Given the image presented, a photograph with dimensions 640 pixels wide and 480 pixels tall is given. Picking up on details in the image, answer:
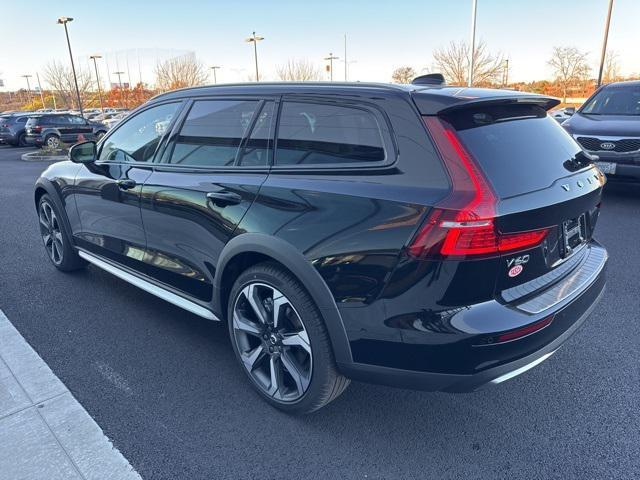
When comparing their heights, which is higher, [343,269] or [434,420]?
[343,269]

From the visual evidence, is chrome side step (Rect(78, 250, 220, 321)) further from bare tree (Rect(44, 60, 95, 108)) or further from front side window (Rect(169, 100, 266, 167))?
bare tree (Rect(44, 60, 95, 108))

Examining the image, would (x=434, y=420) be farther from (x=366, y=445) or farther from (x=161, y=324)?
(x=161, y=324)

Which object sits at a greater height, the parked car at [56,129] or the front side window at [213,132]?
the front side window at [213,132]

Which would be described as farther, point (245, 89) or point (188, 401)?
point (245, 89)

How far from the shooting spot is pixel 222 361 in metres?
3.17

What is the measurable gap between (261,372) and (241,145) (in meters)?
1.33

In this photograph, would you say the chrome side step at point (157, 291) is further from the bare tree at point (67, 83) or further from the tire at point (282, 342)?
the bare tree at point (67, 83)

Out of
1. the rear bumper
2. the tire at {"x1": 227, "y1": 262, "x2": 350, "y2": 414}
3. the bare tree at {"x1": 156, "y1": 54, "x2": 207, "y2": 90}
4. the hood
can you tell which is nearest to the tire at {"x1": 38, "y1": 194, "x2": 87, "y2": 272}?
the tire at {"x1": 227, "y1": 262, "x2": 350, "y2": 414}

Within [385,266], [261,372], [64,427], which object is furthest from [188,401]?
[385,266]

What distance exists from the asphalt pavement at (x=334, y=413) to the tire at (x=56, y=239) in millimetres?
818

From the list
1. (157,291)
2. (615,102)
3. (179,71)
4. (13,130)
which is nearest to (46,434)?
(157,291)

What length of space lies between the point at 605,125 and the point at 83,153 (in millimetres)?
7154

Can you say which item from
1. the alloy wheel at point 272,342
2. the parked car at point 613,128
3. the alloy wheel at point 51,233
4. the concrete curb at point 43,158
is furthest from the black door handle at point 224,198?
the concrete curb at point 43,158

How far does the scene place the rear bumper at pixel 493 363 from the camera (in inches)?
79.4
